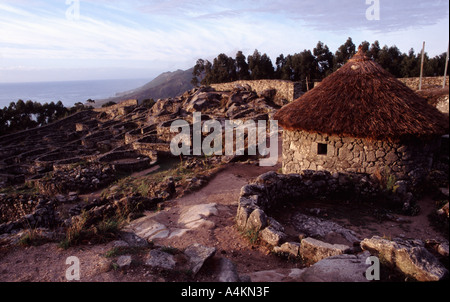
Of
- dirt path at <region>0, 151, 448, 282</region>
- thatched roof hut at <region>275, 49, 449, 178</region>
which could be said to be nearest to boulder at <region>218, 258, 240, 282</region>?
dirt path at <region>0, 151, 448, 282</region>

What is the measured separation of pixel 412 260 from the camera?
3209 millimetres

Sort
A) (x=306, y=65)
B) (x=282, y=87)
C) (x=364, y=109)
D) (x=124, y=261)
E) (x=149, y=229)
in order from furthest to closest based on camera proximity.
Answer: (x=306, y=65)
(x=282, y=87)
(x=364, y=109)
(x=149, y=229)
(x=124, y=261)

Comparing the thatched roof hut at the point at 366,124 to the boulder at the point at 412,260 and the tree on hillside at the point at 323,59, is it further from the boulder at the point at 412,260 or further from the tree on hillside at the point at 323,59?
the tree on hillside at the point at 323,59

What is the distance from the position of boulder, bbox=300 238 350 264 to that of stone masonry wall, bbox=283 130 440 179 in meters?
4.14

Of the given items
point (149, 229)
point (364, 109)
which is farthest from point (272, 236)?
point (364, 109)

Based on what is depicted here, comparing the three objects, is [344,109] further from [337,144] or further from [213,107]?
[213,107]

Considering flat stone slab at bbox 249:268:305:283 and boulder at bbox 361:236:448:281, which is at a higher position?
boulder at bbox 361:236:448:281

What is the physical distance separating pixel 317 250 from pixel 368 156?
14.5 feet

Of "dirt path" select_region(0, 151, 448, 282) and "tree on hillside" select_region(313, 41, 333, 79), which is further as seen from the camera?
"tree on hillside" select_region(313, 41, 333, 79)

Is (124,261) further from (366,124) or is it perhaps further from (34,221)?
(366,124)

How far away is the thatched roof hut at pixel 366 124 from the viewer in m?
7.12

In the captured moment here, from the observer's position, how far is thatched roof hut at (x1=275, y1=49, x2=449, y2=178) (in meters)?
7.12

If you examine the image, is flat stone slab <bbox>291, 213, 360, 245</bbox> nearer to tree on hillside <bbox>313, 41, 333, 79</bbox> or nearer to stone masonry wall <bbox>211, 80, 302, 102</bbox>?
stone masonry wall <bbox>211, 80, 302, 102</bbox>

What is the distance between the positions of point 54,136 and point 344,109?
965 inches
